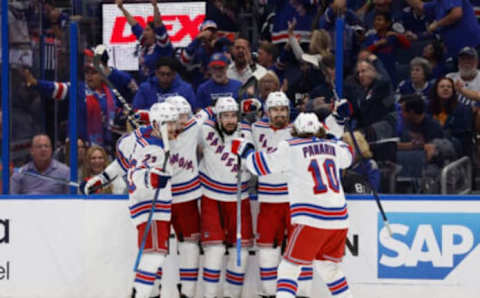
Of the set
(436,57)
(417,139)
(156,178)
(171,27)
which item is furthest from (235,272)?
(436,57)

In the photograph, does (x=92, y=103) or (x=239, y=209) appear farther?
(x=92, y=103)

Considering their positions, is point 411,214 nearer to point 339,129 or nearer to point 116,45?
point 339,129

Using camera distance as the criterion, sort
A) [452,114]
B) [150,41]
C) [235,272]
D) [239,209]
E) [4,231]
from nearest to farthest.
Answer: [239,209], [452,114], [235,272], [4,231], [150,41]

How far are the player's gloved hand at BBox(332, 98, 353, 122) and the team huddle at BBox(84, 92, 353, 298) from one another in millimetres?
70

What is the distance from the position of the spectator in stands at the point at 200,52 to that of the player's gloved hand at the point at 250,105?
584 mm

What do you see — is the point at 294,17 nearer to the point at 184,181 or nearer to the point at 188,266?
the point at 184,181

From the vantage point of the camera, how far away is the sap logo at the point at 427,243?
5.96 m

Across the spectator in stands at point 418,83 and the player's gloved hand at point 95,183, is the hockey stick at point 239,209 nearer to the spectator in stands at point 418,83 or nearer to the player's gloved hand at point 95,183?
the player's gloved hand at point 95,183

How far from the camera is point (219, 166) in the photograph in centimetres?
602

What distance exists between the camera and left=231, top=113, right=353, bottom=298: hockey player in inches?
213

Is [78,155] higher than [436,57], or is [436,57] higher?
[436,57]

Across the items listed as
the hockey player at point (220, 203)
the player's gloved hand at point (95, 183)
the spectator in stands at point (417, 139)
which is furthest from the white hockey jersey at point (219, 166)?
the spectator in stands at point (417, 139)

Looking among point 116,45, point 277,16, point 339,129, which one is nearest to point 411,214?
point 339,129

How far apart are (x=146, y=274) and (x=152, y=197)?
0.44 meters
